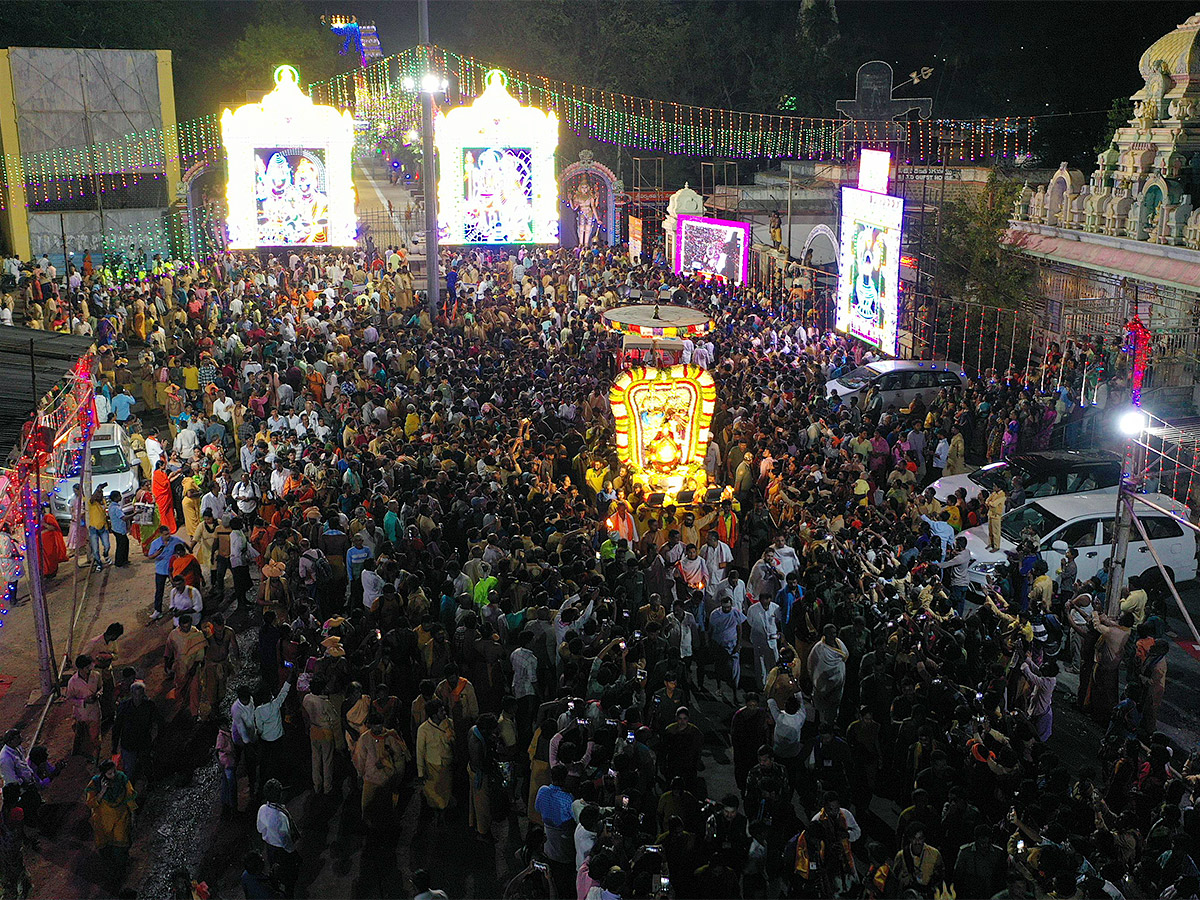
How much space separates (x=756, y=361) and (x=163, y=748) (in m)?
11.4

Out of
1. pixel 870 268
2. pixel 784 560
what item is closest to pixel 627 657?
pixel 784 560

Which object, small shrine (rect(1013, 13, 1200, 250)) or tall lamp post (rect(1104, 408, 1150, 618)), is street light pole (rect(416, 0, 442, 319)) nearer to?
small shrine (rect(1013, 13, 1200, 250))

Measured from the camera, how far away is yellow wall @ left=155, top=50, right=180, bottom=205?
34.8 meters

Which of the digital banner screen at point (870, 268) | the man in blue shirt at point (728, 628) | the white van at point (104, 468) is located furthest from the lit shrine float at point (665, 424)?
the digital banner screen at point (870, 268)

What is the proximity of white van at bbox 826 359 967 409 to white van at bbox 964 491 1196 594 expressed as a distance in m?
5.69

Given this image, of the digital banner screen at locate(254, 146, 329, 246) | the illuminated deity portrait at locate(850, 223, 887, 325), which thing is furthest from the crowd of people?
the digital banner screen at locate(254, 146, 329, 246)

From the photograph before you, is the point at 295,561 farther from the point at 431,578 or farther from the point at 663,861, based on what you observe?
the point at 663,861

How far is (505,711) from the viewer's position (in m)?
8.11

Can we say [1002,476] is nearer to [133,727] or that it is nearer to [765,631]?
[765,631]

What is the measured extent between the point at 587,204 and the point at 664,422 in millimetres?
21296

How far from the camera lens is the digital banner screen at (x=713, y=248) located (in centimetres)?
2620

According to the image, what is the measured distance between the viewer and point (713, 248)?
2734 cm

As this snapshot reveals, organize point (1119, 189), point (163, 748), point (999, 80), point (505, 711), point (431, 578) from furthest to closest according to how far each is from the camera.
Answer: point (999, 80) < point (1119, 189) < point (431, 578) < point (163, 748) < point (505, 711)

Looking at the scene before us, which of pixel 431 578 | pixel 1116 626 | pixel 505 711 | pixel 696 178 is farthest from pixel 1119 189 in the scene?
pixel 696 178
